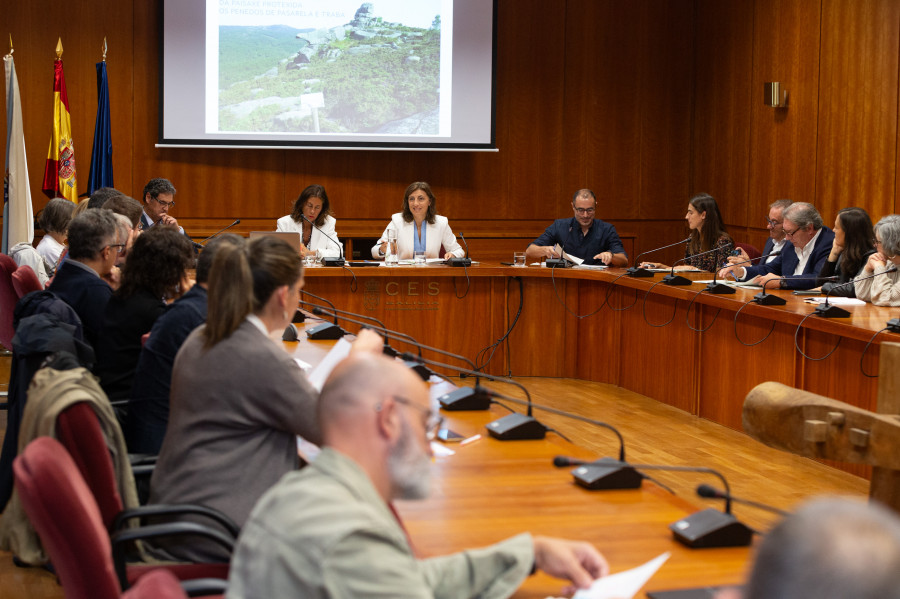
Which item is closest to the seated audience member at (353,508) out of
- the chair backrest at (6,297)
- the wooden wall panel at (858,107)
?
the chair backrest at (6,297)

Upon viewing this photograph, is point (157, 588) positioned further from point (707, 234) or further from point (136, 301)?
point (707, 234)

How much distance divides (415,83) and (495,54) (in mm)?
726

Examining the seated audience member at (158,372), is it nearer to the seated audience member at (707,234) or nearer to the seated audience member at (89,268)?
the seated audience member at (89,268)

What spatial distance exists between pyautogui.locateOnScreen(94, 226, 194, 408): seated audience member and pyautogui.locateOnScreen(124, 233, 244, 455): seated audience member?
0.54 m

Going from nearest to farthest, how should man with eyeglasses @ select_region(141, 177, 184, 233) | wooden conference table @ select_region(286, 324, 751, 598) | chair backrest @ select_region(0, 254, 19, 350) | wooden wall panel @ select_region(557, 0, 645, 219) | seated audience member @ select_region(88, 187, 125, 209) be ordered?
wooden conference table @ select_region(286, 324, 751, 598) → chair backrest @ select_region(0, 254, 19, 350) → seated audience member @ select_region(88, 187, 125, 209) → man with eyeglasses @ select_region(141, 177, 184, 233) → wooden wall panel @ select_region(557, 0, 645, 219)

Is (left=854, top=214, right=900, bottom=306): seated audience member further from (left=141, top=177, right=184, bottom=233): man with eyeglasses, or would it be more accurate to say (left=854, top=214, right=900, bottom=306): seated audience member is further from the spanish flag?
the spanish flag

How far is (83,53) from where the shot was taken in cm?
822

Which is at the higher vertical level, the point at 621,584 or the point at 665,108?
the point at 665,108

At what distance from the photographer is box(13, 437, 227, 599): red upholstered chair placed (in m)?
1.68

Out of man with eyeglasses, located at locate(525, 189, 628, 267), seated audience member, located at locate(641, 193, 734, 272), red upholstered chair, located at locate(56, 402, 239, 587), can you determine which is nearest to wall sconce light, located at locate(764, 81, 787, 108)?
seated audience member, located at locate(641, 193, 734, 272)

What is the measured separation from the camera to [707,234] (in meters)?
6.72

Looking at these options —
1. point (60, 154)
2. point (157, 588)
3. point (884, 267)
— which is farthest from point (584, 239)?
point (157, 588)

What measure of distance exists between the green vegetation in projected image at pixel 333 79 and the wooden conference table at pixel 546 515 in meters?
6.38

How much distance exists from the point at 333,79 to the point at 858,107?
4180mm
